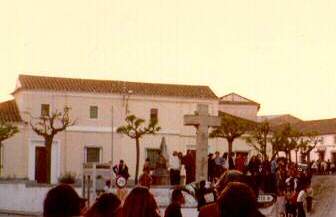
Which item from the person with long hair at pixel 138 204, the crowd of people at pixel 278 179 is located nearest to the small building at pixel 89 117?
the crowd of people at pixel 278 179

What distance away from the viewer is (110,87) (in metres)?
57.9

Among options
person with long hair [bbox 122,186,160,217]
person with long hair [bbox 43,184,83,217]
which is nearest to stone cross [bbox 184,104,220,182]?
person with long hair [bbox 122,186,160,217]

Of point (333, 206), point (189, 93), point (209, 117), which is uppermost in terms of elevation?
point (189, 93)

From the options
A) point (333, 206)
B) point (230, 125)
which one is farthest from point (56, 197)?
point (230, 125)

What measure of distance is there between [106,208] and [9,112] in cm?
4839

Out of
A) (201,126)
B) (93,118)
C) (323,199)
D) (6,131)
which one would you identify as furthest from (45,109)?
(201,126)

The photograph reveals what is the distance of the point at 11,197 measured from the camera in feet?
132

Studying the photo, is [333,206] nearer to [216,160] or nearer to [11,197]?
[216,160]

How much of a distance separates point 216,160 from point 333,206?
561 centimetres

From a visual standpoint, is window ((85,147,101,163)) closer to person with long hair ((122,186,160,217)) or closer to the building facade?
the building facade

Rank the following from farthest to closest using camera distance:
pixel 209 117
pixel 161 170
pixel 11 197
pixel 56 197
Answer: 1. pixel 11 197
2. pixel 161 170
3. pixel 209 117
4. pixel 56 197

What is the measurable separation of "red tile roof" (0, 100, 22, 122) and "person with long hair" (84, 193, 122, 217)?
4683cm

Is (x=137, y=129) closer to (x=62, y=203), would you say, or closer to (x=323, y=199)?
(x=323, y=199)

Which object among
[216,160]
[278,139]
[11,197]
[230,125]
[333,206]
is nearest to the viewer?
[216,160]
